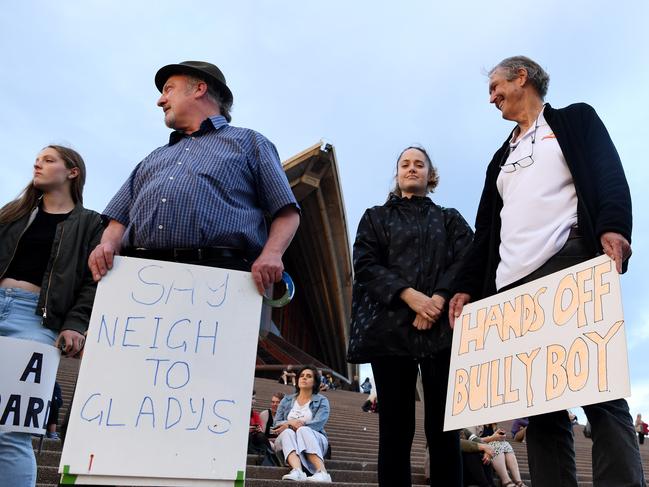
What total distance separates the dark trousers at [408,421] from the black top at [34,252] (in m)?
1.44

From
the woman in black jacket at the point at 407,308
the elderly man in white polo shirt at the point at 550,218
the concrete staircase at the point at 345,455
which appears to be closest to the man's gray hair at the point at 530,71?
the elderly man in white polo shirt at the point at 550,218

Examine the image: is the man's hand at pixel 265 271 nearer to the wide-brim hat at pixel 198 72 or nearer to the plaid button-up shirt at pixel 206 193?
the plaid button-up shirt at pixel 206 193

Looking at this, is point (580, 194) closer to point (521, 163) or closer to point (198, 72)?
point (521, 163)

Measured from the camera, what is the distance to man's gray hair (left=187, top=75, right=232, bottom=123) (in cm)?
291

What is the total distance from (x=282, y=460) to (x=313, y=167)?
23.0 meters

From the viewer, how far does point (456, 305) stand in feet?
8.86

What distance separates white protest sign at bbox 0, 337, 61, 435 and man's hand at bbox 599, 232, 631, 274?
1978mm

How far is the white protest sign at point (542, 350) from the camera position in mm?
1990

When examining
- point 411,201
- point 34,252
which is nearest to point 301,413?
point 411,201

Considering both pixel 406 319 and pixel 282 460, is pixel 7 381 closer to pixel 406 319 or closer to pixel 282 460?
pixel 406 319

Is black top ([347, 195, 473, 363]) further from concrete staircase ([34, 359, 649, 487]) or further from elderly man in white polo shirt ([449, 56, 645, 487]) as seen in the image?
concrete staircase ([34, 359, 649, 487])

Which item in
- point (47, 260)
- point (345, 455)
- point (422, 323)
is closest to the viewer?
point (422, 323)

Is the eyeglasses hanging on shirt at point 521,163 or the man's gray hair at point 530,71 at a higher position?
the man's gray hair at point 530,71

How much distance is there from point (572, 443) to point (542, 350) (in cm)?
36
